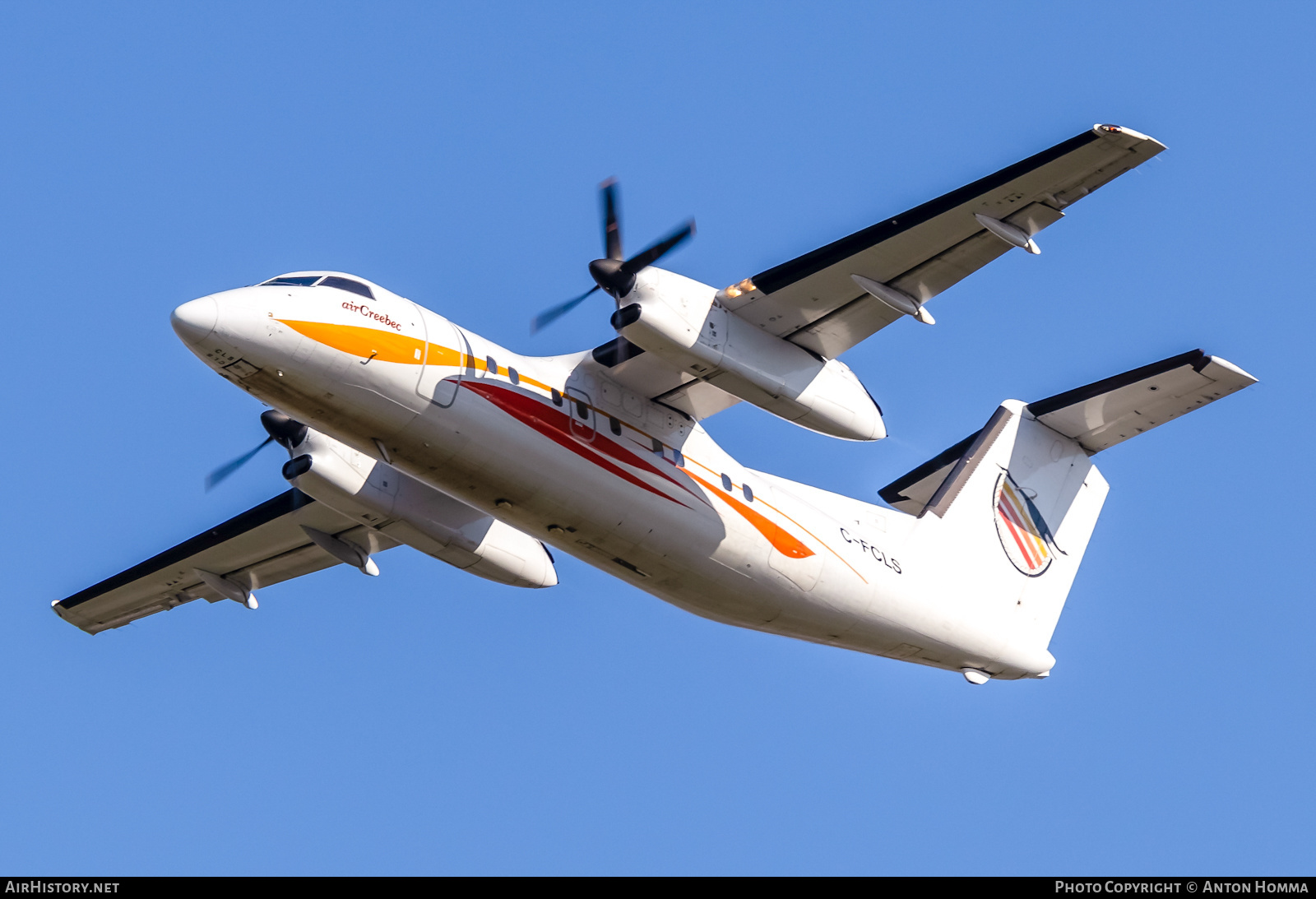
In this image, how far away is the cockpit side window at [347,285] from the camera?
512 inches

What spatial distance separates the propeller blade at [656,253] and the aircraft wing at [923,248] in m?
0.75

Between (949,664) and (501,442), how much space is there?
5903 mm

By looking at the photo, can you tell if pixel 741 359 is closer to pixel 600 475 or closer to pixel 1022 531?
pixel 600 475

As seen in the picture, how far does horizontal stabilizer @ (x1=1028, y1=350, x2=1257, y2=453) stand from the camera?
594 inches

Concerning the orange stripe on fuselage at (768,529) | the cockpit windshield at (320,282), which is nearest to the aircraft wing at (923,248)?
the orange stripe on fuselage at (768,529)

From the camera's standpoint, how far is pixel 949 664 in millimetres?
16188

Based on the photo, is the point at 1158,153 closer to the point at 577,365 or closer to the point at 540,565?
the point at 577,365

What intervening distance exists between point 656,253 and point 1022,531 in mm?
6624

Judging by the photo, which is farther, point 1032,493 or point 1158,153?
point 1032,493

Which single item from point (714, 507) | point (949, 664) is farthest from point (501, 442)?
point (949, 664)

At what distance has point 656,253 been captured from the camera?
1312cm
